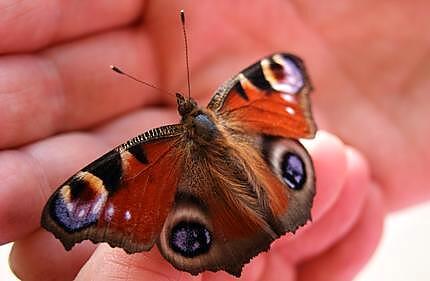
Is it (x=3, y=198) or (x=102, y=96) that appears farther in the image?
(x=102, y=96)

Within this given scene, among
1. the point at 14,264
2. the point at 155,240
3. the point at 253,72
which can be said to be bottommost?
the point at 14,264

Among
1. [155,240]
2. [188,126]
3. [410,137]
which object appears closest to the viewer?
[155,240]

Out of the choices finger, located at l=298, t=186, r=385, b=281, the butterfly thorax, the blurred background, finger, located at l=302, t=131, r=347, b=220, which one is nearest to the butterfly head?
the butterfly thorax

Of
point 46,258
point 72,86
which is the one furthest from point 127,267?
point 72,86

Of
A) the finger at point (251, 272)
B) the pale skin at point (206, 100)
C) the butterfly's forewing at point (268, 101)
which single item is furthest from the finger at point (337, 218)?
the butterfly's forewing at point (268, 101)

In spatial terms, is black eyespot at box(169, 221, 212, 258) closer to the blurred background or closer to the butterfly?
the butterfly

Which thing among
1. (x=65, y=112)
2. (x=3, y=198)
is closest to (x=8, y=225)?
(x=3, y=198)

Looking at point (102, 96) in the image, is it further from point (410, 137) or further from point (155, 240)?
point (410, 137)
